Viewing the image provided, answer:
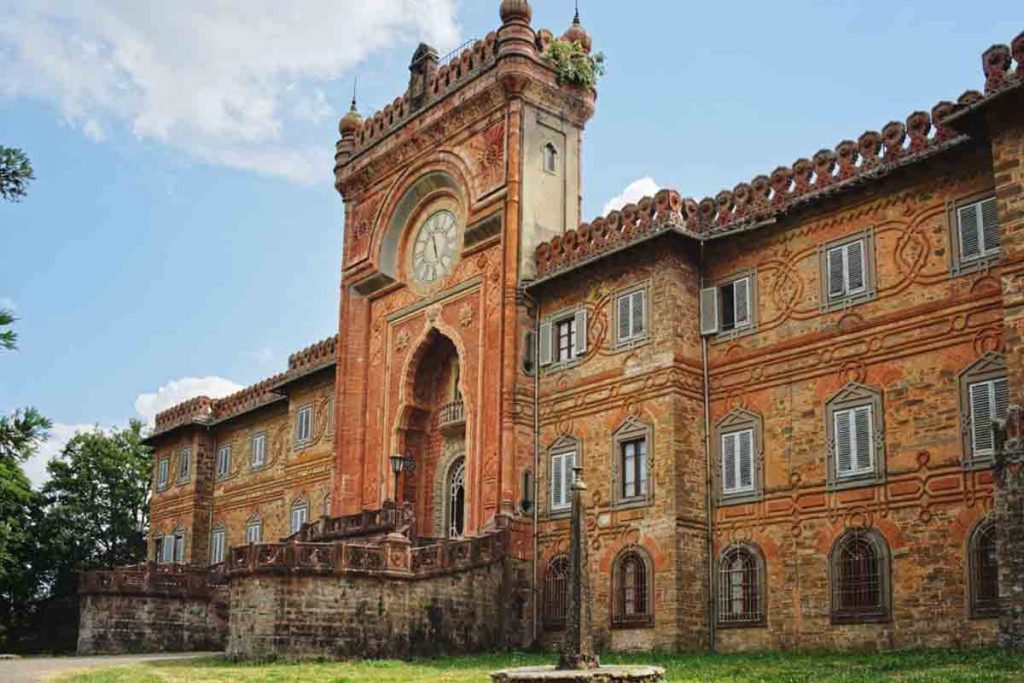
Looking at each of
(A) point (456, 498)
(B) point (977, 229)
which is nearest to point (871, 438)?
(B) point (977, 229)

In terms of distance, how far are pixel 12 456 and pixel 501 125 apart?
23.4m

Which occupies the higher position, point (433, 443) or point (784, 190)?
point (784, 190)

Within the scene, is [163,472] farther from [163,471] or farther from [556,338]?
[556,338]

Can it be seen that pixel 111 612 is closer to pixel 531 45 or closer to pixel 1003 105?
pixel 531 45

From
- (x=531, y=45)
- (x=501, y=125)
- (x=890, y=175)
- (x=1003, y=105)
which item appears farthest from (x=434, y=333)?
(x=1003, y=105)

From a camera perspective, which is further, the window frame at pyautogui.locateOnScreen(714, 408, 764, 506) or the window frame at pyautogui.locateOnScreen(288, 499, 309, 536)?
the window frame at pyautogui.locateOnScreen(288, 499, 309, 536)

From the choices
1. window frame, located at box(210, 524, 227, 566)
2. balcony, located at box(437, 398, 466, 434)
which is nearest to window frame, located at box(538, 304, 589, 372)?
balcony, located at box(437, 398, 466, 434)

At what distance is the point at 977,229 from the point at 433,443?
1584 centimetres

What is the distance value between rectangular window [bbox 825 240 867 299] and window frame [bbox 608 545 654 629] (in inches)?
254

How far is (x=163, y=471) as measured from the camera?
1866 inches

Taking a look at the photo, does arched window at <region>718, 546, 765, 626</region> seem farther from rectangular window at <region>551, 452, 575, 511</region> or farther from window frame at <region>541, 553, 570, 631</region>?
rectangular window at <region>551, 452, 575, 511</region>

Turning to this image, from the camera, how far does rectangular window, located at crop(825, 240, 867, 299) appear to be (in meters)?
22.3

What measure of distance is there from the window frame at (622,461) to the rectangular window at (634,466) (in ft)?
0.07

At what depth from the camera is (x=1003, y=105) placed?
18.7m
